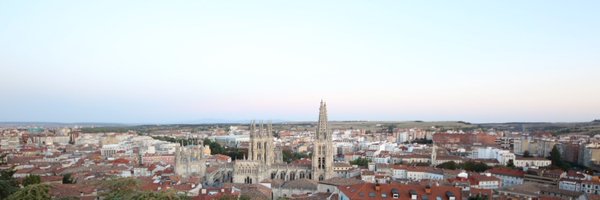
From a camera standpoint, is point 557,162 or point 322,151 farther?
point 557,162

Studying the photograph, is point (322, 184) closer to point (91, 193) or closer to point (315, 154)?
point (315, 154)

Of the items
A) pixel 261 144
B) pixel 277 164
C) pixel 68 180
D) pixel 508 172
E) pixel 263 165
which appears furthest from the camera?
pixel 508 172

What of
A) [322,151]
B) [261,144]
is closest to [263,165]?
[261,144]

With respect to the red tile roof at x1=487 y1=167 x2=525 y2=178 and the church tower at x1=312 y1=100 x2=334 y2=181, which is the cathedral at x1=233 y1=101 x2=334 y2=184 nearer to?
the church tower at x1=312 y1=100 x2=334 y2=181

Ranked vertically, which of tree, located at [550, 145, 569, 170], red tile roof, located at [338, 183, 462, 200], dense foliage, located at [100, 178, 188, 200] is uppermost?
dense foliage, located at [100, 178, 188, 200]

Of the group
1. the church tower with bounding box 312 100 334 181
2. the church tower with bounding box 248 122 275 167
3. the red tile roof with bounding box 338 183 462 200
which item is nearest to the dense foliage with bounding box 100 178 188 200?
the red tile roof with bounding box 338 183 462 200

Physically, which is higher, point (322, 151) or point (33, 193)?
point (33, 193)

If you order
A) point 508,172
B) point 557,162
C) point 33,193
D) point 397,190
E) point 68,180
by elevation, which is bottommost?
point 557,162

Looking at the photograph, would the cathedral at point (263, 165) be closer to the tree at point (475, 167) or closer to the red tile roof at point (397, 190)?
the red tile roof at point (397, 190)

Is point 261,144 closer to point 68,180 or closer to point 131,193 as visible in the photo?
point 68,180
